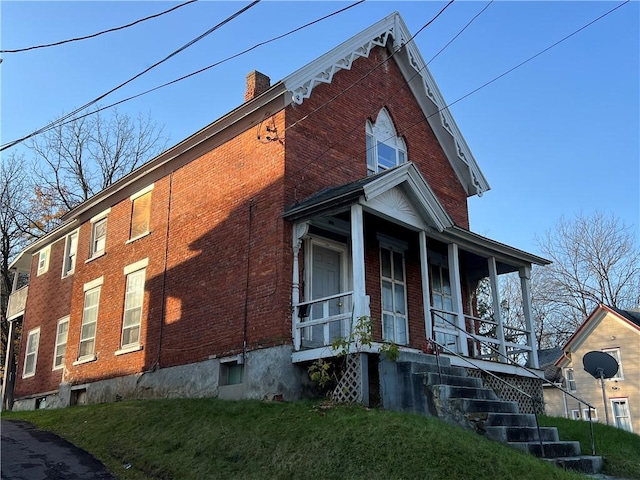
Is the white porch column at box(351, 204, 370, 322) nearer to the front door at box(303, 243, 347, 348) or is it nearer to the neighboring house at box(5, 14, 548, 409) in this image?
the neighboring house at box(5, 14, 548, 409)

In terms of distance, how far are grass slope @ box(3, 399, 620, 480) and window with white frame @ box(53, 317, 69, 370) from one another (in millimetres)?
8486

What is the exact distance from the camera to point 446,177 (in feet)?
58.6

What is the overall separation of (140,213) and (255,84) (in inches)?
202

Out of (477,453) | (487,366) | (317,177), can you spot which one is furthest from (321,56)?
(477,453)

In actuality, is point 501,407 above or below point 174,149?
below

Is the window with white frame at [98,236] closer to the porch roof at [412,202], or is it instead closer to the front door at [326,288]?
the front door at [326,288]

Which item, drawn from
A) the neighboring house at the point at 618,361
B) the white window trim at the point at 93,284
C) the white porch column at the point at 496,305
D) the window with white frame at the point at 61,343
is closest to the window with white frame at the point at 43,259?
the window with white frame at the point at 61,343

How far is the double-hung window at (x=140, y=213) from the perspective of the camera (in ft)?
55.6

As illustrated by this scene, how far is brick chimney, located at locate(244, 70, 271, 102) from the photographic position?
49.3 feet

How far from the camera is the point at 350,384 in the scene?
10453mm

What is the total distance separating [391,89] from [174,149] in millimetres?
6015

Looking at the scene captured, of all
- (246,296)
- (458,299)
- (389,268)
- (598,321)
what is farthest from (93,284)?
(598,321)

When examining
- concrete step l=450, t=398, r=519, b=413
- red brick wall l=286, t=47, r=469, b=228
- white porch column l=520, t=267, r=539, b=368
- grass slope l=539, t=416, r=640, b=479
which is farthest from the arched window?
grass slope l=539, t=416, r=640, b=479

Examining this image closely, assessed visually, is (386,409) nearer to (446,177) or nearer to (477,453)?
(477,453)
